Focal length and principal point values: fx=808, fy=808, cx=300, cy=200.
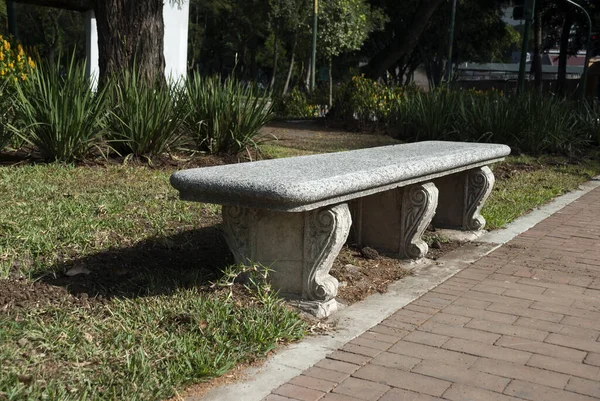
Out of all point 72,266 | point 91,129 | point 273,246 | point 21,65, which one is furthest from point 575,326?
point 21,65

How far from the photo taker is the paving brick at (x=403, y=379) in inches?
141

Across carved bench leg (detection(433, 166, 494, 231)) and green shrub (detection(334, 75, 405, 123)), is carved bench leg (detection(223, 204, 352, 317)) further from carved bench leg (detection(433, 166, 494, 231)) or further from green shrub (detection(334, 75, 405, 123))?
green shrub (detection(334, 75, 405, 123))

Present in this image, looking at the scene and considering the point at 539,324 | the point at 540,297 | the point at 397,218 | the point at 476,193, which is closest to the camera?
the point at 539,324

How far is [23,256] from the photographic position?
4.74 metres

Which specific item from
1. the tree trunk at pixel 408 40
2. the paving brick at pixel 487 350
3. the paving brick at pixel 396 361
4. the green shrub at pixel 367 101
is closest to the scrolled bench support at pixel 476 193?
the paving brick at pixel 487 350

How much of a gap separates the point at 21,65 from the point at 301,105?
14899mm

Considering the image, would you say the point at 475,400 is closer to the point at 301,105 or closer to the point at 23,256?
the point at 23,256

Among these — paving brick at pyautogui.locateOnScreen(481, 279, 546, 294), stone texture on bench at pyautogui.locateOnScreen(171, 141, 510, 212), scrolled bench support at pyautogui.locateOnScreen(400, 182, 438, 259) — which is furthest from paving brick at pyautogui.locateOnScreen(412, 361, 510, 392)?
scrolled bench support at pyautogui.locateOnScreen(400, 182, 438, 259)

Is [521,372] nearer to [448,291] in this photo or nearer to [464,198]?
[448,291]

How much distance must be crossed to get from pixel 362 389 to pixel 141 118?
17.0 ft

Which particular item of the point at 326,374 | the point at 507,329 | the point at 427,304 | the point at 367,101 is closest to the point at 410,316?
the point at 427,304

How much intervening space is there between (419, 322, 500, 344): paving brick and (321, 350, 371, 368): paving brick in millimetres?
620

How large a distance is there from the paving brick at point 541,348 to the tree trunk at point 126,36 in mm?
6049

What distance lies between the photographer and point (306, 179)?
424 centimetres
